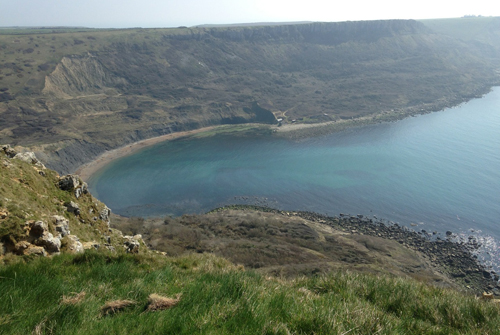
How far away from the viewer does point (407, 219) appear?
3919 cm

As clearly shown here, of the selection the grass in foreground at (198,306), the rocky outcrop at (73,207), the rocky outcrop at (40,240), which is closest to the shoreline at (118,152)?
the rocky outcrop at (73,207)

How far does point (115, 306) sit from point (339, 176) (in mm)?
50934

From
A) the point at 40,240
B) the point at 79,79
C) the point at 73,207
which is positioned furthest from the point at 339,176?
the point at 79,79

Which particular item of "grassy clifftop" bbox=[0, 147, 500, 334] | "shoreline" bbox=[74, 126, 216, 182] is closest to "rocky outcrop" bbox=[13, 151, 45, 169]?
"grassy clifftop" bbox=[0, 147, 500, 334]

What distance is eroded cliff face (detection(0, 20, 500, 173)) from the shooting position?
67250 millimetres

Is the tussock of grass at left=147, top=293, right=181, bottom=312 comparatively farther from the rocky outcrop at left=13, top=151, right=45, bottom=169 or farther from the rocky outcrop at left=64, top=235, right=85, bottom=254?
the rocky outcrop at left=13, top=151, right=45, bottom=169

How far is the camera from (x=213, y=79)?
9975 centimetres

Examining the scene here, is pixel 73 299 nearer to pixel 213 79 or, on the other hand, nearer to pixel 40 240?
pixel 40 240

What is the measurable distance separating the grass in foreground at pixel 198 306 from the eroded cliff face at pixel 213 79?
54.3 metres

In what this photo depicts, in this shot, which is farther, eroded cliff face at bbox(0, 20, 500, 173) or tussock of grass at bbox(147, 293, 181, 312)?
eroded cliff face at bbox(0, 20, 500, 173)

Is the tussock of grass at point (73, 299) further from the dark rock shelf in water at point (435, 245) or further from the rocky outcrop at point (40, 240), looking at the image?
the dark rock shelf in water at point (435, 245)

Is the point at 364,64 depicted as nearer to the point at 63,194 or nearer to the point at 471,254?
the point at 471,254

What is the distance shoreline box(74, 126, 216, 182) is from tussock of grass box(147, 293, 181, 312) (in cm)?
5291

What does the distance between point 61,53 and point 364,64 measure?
9826 centimetres
